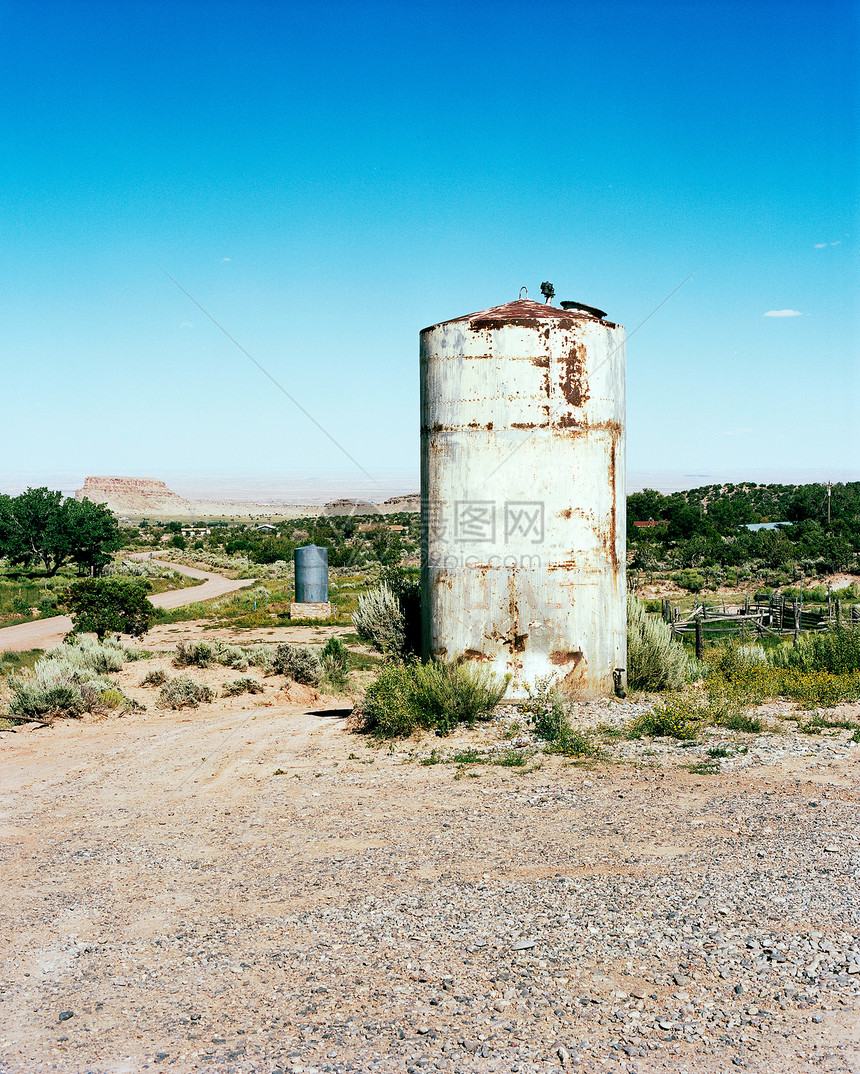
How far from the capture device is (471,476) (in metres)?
9.82

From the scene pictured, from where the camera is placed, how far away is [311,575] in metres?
29.2

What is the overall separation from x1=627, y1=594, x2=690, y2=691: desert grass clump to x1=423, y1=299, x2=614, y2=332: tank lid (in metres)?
4.44

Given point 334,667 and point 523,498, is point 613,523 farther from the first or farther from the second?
point 334,667

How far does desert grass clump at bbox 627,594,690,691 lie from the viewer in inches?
440

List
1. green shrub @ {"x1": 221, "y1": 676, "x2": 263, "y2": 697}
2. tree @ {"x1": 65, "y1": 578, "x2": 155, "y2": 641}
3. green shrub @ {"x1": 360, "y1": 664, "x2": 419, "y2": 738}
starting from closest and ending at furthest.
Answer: green shrub @ {"x1": 360, "y1": 664, "x2": 419, "y2": 738} < green shrub @ {"x1": 221, "y1": 676, "x2": 263, "y2": 697} < tree @ {"x1": 65, "y1": 578, "x2": 155, "y2": 641}

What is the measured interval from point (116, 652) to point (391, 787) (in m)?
11.5

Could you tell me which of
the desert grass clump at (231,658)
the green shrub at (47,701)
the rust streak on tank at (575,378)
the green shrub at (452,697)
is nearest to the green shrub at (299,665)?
the desert grass clump at (231,658)

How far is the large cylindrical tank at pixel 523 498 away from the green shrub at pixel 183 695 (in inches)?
207

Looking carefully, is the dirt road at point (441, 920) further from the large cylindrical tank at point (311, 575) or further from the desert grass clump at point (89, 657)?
the large cylindrical tank at point (311, 575)

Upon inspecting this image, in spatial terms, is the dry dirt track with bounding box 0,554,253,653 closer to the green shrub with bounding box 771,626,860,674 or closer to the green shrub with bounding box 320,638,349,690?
the green shrub with bounding box 320,638,349,690

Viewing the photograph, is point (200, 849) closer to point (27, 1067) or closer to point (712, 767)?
point (27, 1067)

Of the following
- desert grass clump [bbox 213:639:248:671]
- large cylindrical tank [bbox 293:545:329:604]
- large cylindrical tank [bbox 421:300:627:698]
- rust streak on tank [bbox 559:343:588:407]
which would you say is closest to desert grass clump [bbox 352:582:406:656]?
large cylindrical tank [bbox 421:300:627:698]

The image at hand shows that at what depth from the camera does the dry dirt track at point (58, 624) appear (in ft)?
78.9

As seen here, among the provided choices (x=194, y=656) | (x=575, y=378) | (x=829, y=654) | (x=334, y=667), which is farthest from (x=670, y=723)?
(x=194, y=656)
